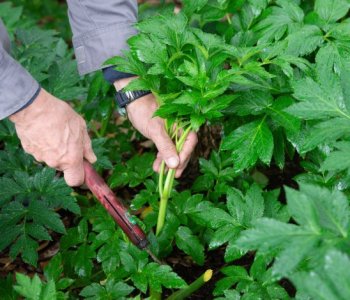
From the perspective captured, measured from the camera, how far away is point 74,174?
2.01m

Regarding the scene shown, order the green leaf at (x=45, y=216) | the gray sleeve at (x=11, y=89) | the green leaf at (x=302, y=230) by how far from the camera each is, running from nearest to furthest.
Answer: the green leaf at (x=302, y=230), the gray sleeve at (x=11, y=89), the green leaf at (x=45, y=216)

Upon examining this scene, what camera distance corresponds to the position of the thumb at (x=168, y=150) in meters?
2.01

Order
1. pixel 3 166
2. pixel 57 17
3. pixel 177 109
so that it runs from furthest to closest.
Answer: pixel 57 17, pixel 3 166, pixel 177 109

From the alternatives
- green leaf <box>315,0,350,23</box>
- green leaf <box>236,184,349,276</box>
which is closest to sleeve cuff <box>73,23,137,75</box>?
green leaf <box>315,0,350,23</box>

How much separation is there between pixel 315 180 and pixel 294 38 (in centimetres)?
54

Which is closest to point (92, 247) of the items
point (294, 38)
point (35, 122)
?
point (35, 122)

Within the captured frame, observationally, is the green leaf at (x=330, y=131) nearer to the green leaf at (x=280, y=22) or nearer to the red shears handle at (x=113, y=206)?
the green leaf at (x=280, y=22)

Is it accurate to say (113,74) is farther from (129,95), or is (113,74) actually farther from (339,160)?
(339,160)

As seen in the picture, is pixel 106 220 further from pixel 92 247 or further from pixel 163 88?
pixel 163 88

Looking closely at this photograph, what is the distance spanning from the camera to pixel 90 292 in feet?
6.66

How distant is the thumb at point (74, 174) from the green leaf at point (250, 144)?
536mm

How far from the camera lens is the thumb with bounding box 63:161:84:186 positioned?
6.53 ft

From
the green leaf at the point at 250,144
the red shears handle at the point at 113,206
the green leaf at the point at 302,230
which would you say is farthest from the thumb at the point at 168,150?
the green leaf at the point at 302,230

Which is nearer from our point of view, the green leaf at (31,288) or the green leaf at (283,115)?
the green leaf at (31,288)
